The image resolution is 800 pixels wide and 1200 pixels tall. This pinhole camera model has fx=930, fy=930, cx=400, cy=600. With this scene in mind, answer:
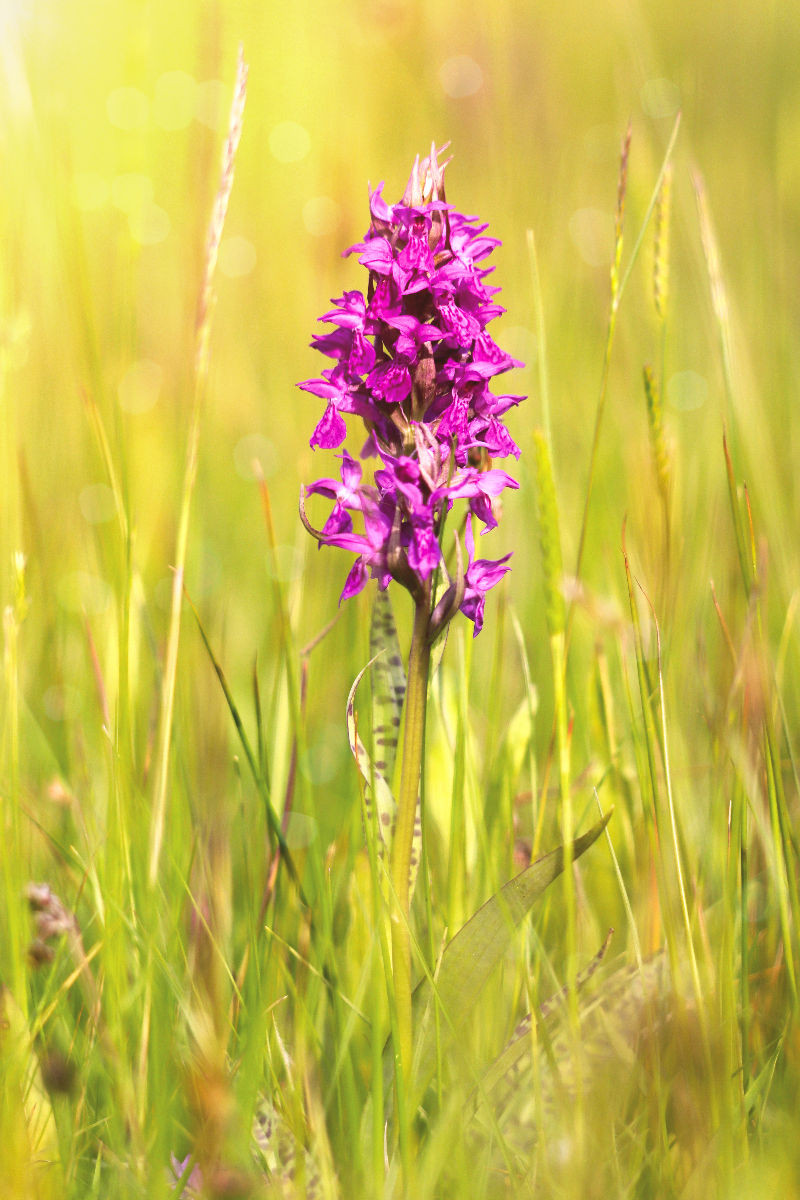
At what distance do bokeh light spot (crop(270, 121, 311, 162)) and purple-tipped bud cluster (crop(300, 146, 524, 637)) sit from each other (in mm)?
3101

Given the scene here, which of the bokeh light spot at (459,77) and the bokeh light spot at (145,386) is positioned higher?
the bokeh light spot at (459,77)

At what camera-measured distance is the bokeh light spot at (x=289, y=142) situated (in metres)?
3.81

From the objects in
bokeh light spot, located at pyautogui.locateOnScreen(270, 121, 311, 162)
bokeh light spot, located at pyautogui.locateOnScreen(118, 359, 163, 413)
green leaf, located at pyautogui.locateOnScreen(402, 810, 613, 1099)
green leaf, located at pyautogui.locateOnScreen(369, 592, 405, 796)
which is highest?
bokeh light spot, located at pyautogui.locateOnScreen(270, 121, 311, 162)

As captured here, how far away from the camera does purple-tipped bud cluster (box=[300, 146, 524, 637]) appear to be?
0.98 meters

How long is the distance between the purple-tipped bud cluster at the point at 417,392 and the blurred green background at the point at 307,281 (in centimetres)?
20

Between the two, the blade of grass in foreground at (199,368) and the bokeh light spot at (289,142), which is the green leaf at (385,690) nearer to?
the blade of grass in foreground at (199,368)

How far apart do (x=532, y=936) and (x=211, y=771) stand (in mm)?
415

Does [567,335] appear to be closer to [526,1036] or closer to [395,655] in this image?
[395,655]

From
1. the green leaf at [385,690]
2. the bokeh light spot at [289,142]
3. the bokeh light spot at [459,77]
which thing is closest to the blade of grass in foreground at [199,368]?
the green leaf at [385,690]

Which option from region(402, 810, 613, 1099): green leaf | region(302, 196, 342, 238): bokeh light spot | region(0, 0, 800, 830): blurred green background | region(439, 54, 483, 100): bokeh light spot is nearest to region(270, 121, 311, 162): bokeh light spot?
region(0, 0, 800, 830): blurred green background

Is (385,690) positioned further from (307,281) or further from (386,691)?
(307,281)

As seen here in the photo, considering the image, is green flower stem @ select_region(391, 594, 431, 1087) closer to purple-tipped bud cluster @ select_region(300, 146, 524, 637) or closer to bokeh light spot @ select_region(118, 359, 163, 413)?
purple-tipped bud cluster @ select_region(300, 146, 524, 637)

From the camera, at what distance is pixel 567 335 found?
8.18ft

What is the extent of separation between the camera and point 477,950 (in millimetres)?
912
